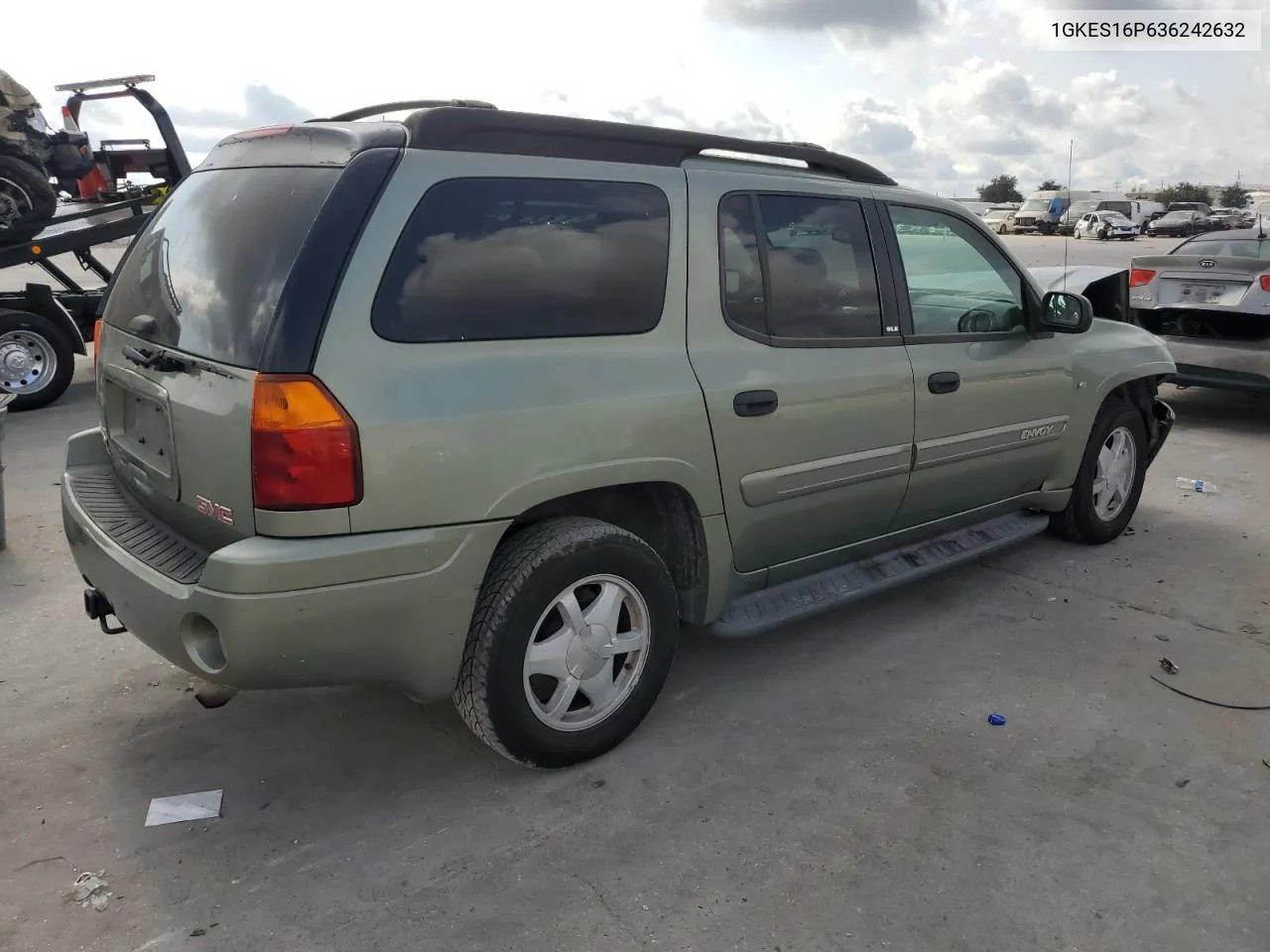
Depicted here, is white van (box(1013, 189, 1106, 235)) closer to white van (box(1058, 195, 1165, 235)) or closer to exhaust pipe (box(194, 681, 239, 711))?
white van (box(1058, 195, 1165, 235))

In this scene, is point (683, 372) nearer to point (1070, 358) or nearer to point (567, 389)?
point (567, 389)

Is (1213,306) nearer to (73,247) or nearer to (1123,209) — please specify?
(73,247)

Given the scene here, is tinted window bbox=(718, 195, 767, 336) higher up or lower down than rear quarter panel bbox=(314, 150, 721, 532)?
higher up

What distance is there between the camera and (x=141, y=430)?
3057 mm

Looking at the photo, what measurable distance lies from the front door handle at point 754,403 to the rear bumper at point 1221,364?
17.7ft

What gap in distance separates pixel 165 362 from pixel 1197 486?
616 cm

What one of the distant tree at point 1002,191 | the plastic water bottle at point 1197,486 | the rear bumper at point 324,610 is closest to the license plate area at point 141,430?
the rear bumper at point 324,610

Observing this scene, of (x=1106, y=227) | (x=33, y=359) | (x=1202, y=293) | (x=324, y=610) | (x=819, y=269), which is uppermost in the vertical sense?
(x=1106, y=227)

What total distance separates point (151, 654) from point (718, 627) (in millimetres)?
2237

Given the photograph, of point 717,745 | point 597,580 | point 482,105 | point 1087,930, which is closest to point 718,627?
point 717,745

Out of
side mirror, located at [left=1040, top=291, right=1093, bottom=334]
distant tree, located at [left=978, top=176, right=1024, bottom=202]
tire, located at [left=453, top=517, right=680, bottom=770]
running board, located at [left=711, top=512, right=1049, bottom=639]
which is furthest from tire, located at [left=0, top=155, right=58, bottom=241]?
distant tree, located at [left=978, top=176, right=1024, bottom=202]

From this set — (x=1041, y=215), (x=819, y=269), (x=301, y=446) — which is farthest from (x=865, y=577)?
(x=1041, y=215)

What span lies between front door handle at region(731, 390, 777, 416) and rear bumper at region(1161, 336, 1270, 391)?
17.7 ft

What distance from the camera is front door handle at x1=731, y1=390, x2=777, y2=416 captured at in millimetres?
3285
